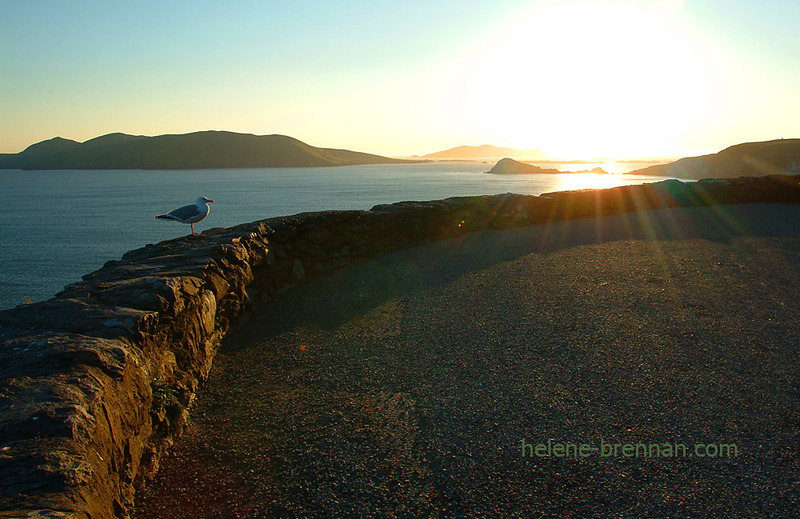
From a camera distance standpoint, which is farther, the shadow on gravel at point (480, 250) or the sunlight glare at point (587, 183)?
the sunlight glare at point (587, 183)

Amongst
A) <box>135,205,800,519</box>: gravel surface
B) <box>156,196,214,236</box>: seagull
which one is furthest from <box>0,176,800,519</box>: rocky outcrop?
<box>156,196,214,236</box>: seagull

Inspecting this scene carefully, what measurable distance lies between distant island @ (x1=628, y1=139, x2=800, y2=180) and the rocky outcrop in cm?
6258

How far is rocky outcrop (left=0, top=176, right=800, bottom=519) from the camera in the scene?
7.41 ft

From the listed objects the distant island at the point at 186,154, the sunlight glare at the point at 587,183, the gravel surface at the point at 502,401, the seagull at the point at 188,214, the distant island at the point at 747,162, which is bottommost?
the gravel surface at the point at 502,401

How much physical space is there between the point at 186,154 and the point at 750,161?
449ft

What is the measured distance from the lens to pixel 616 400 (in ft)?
13.2

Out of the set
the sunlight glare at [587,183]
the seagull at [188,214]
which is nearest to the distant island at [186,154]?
the sunlight glare at [587,183]

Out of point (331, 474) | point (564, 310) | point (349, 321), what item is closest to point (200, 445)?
point (331, 474)

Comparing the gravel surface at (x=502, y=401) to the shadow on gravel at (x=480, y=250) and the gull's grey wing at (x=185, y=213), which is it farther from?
the gull's grey wing at (x=185, y=213)

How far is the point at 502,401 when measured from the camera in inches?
160

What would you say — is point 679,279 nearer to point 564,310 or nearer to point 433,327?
point 564,310

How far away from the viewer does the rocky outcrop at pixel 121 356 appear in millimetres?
2258

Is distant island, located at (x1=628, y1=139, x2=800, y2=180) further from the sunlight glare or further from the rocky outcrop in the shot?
the rocky outcrop

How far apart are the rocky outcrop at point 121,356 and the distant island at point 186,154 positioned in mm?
144302
